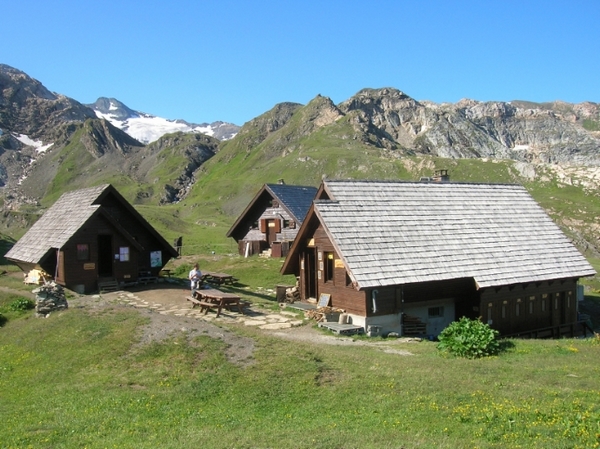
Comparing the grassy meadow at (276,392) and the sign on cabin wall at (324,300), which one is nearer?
the grassy meadow at (276,392)

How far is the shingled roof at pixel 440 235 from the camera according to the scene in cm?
2003

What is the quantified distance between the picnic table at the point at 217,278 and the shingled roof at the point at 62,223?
2747mm

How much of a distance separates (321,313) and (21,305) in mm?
12582

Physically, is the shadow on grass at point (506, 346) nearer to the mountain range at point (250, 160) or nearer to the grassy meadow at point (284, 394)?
the grassy meadow at point (284, 394)

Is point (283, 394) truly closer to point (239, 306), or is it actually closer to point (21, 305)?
point (239, 306)

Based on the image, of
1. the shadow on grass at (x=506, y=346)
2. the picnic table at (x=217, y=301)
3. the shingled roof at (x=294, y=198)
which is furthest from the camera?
the shingled roof at (x=294, y=198)

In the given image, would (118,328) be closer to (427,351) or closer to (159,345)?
(159,345)

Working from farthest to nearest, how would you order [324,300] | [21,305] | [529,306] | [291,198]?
[291,198]
[529,306]
[21,305]
[324,300]

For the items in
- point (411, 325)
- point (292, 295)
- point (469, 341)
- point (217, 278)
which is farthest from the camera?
point (217, 278)

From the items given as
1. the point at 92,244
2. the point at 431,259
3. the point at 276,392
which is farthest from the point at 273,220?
the point at 276,392

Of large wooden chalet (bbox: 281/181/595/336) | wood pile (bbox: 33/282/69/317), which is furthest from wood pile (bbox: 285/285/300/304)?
wood pile (bbox: 33/282/69/317)

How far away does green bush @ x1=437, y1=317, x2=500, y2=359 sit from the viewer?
1512cm

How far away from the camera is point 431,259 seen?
68.8 ft

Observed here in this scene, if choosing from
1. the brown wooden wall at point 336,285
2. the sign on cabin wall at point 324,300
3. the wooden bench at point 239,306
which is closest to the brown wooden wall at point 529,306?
the brown wooden wall at point 336,285
